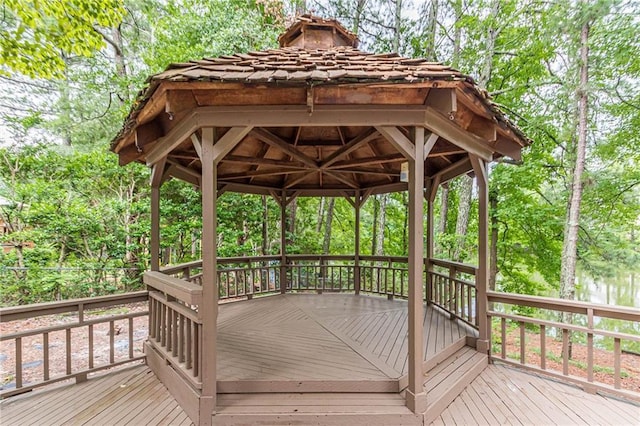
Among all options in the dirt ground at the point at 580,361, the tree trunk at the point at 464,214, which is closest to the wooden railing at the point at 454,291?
the dirt ground at the point at 580,361

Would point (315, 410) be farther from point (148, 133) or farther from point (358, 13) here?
point (358, 13)

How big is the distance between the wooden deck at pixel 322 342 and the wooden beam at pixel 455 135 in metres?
2.48

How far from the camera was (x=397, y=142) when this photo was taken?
8.54 feet

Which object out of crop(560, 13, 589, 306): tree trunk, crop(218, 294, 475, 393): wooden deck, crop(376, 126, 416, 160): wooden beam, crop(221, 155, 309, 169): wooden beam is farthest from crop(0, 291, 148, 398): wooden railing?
crop(560, 13, 589, 306): tree trunk

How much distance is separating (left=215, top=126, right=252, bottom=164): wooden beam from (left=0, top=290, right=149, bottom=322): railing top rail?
2301mm

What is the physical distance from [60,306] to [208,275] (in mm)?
1967

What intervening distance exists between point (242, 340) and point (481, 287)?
11.0 feet

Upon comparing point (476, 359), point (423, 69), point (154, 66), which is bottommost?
point (476, 359)

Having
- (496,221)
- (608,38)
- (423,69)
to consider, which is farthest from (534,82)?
(423,69)

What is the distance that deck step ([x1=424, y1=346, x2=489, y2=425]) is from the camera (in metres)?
2.65

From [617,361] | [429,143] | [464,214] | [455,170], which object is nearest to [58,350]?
[429,143]

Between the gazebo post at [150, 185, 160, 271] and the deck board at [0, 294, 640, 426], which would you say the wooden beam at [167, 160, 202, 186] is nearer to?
the gazebo post at [150, 185, 160, 271]

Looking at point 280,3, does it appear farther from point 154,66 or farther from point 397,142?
point 397,142

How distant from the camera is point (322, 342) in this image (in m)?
3.70
